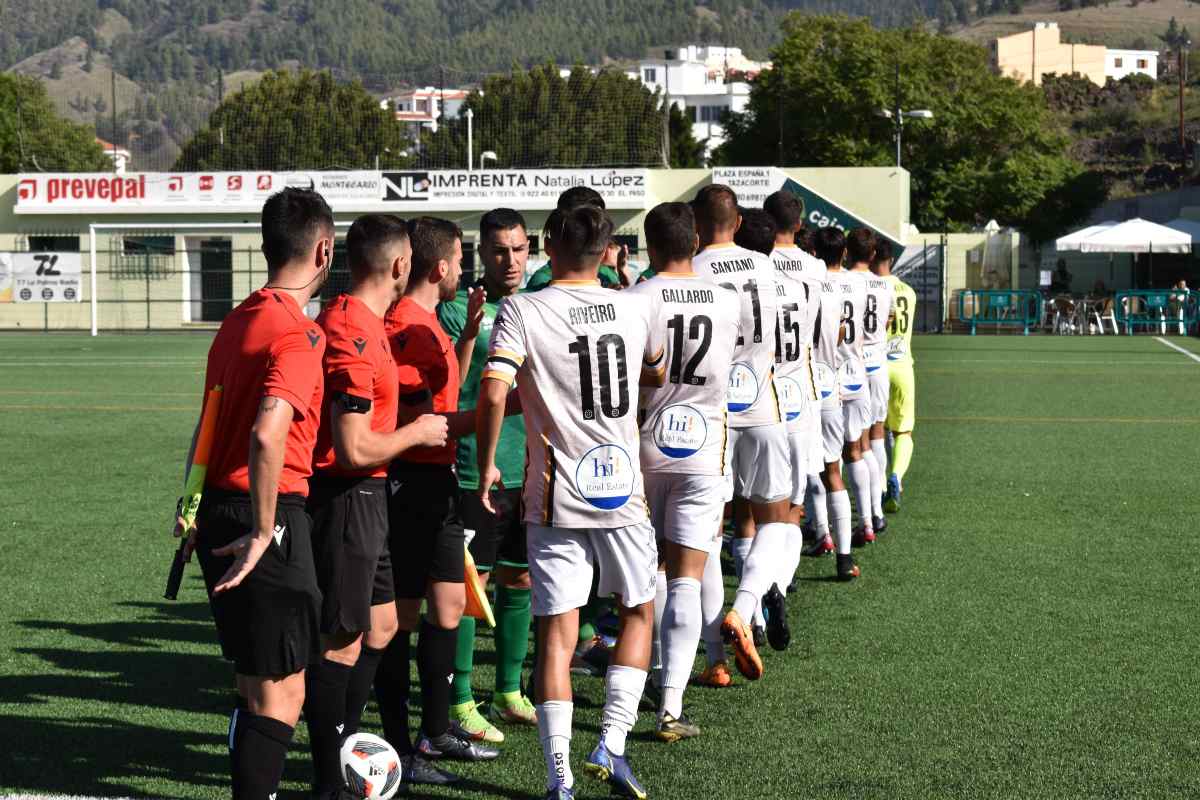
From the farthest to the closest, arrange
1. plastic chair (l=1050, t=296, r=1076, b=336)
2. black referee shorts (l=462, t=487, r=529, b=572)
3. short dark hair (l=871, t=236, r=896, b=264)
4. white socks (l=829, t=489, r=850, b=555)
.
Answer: plastic chair (l=1050, t=296, r=1076, b=336)
short dark hair (l=871, t=236, r=896, b=264)
white socks (l=829, t=489, r=850, b=555)
black referee shorts (l=462, t=487, r=529, b=572)

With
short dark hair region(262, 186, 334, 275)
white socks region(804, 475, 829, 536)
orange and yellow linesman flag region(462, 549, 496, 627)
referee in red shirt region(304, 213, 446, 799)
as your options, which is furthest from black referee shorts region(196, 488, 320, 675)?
white socks region(804, 475, 829, 536)

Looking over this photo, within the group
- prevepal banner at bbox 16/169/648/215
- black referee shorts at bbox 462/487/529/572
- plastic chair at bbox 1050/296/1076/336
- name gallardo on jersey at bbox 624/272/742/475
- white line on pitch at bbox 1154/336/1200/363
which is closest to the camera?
name gallardo on jersey at bbox 624/272/742/475

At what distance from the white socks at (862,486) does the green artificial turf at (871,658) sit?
0.84ft

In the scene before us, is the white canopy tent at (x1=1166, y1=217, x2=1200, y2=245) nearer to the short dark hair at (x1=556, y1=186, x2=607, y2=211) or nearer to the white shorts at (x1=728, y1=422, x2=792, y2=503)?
the white shorts at (x1=728, y1=422, x2=792, y2=503)

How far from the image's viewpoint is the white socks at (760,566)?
6790 mm

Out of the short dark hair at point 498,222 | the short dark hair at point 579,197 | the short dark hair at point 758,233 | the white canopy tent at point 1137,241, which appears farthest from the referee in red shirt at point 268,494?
the white canopy tent at point 1137,241

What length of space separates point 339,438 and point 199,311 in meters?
38.9

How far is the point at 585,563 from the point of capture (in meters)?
5.13

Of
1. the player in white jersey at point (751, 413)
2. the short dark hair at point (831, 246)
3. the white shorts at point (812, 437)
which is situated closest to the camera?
the player in white jersey at point (751, 413)

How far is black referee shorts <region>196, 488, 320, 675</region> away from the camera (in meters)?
4.21

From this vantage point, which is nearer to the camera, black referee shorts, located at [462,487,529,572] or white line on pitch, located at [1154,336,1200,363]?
black referee shorts, located at [462,487,529,572]

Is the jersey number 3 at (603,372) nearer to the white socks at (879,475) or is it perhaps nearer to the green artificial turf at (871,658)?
the green artificial turf at (871,658)

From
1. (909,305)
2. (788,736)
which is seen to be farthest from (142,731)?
(909,305)

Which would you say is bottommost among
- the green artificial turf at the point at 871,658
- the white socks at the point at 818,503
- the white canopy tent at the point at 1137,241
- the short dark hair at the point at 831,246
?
the green artificial turf at the point at 871,658
